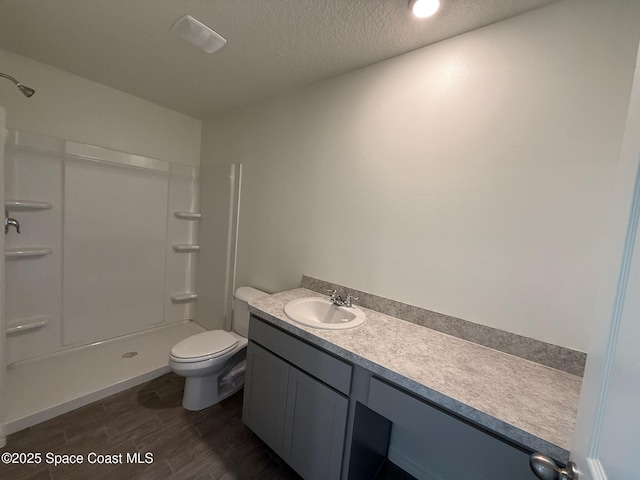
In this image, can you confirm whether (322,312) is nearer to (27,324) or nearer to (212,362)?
(212,362)

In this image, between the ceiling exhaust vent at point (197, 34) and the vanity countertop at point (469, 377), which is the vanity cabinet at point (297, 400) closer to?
the vanity countertop at point (469, 377)

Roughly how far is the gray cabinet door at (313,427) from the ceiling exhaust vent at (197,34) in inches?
70.2

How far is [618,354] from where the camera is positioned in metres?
0.43

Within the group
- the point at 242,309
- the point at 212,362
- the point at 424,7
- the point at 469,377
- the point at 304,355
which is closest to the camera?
the point at 469,377

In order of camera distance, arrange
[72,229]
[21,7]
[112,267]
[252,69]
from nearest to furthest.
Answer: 1. [21,7]
2. [252,69]
3. [72,229]
4. [112,267]

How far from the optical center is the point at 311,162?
1.79 m

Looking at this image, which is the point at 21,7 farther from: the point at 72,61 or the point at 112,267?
the point at 112,267

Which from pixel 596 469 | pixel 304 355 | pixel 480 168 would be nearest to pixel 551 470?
pixel 596 469

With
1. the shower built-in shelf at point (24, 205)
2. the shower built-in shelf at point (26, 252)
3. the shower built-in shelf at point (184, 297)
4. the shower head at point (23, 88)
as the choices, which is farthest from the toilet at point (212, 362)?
the shower head at point (23, 88)

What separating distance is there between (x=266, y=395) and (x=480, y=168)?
1.57m

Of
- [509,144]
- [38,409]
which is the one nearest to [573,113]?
[509,144]

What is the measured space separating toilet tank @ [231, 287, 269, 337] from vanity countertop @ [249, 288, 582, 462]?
727 mm

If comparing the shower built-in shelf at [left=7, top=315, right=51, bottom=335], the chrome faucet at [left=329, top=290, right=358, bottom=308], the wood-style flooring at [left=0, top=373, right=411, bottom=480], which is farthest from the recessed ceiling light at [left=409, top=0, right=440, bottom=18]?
the shower built-in shelf at [left=7, top=315, right=51, bottom=335]

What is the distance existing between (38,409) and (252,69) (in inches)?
98.3
